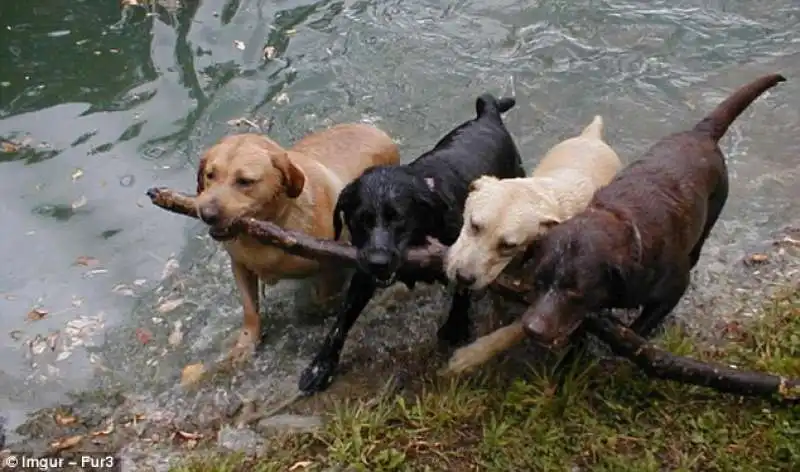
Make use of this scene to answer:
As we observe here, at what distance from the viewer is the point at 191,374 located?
19.0 ft

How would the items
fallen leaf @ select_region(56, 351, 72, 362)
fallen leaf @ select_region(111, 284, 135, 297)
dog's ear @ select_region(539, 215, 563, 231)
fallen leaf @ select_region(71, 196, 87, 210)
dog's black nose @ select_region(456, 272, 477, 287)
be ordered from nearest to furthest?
dog's black nose @ select_region(456, 272, 477, 287) < dog's ear @ select_region(539, 215, 563, 231) < fallen leaf @ select_region(56, 351, 72, 362) < fallen leaf @ select_region(111, 284, 135, 297) < fallen leaf @ select_region(71, 196, 87, 210)

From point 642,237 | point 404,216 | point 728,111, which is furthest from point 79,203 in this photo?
point 728,111

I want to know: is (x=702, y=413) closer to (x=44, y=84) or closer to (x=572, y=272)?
(x=572, y=272)

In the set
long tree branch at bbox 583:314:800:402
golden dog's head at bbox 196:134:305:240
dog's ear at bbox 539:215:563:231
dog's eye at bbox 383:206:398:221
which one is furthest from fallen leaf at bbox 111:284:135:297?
long tree branch at bbox 583:314:800:402

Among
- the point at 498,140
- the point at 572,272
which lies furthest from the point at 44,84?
the point at 572,272

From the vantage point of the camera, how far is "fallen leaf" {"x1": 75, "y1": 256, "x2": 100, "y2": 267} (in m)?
7.00

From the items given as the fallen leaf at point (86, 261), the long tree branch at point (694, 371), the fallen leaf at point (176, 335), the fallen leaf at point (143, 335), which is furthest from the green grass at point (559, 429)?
the fallen leaf at point (86, 261)

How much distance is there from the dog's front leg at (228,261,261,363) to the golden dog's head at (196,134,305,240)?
558 mm

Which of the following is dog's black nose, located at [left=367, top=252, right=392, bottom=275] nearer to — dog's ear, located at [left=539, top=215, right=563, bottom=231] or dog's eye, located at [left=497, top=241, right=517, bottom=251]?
dog's eye, located at [left=497, top=241, right=517, bottom=251]

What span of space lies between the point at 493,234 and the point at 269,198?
140cm

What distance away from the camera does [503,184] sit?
492cm

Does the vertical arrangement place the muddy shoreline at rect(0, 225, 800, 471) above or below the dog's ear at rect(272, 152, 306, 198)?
below

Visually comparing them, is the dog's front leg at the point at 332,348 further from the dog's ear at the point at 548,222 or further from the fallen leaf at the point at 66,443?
the fallen leaf at the point at 66,443

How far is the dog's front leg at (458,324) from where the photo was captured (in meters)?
5.60
